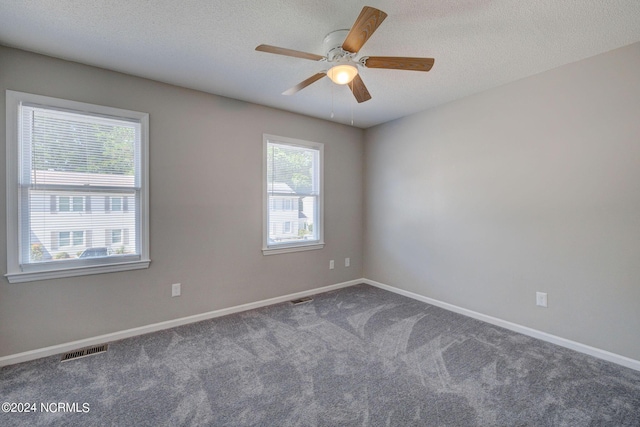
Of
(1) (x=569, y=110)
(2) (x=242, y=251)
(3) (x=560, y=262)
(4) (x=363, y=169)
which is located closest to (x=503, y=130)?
(1) (x=569, y=110)

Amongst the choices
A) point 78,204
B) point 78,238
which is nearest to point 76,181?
point 78,204

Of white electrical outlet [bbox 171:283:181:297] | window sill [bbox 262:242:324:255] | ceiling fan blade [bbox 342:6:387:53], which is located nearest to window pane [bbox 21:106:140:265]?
white electrical outlet [bbox 171:283:181:297]

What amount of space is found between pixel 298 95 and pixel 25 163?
250 centimetres

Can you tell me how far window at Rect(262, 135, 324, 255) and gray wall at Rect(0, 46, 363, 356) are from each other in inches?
4.5

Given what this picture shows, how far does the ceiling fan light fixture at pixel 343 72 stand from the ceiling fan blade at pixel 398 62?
0.32 feet

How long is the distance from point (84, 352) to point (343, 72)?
312 cm

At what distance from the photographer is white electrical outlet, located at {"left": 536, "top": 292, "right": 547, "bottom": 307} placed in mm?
2643

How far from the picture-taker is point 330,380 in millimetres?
2047

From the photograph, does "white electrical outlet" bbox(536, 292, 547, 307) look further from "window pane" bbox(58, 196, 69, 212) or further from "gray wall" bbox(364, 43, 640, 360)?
"window pane" bbox(58, 196, 69, 212)

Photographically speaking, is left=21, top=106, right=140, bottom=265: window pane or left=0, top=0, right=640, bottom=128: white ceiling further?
left=21, top=106, right=140, bottom=265: window pane

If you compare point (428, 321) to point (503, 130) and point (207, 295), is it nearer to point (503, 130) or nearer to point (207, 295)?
point (503, 130)

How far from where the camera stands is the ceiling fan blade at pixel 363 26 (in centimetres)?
144

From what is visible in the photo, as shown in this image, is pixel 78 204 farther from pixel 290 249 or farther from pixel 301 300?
pixel 301 300

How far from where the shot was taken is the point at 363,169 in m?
4.59
